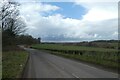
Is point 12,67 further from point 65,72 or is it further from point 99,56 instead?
point 99,56

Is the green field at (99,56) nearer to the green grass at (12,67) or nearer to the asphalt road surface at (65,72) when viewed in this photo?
the asphalt road surface at (65,72)

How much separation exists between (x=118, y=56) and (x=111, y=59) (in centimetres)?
86

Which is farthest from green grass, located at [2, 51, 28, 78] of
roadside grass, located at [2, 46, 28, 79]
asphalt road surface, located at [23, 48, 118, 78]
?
Result: asphalt road surface, located at [23, 48, 118, 78]

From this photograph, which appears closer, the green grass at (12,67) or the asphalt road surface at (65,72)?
the green grass at (12,67)

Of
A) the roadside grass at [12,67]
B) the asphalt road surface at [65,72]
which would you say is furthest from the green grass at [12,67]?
the asphalt road surface at [65,72]

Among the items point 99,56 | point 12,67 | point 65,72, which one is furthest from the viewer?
point 99,56

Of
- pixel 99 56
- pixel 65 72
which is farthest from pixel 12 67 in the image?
pixel 99 56

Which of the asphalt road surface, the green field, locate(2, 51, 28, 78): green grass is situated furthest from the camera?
the green field

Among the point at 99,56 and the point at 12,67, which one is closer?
the point at 12,67

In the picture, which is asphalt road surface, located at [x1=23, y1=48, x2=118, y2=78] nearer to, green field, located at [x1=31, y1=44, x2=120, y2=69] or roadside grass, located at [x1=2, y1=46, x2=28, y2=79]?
roadside grass, located at [x1=2, y1=46, x2=28, y2=79]

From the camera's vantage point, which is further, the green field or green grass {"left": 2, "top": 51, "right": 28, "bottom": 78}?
the green field

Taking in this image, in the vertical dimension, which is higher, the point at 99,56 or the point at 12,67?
the point at 99,56

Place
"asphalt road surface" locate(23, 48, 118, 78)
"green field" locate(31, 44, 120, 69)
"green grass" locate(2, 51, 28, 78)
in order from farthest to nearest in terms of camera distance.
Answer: "green field" locate(31, 44, 120, 69)
"asphalt road surface" locate(23, 48, 118, 78)
"green grass" locate(2, 51, 28, 78)

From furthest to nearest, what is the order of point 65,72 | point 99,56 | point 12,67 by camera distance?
1. point 99,56
2. point 12,67
3. point 65,72
